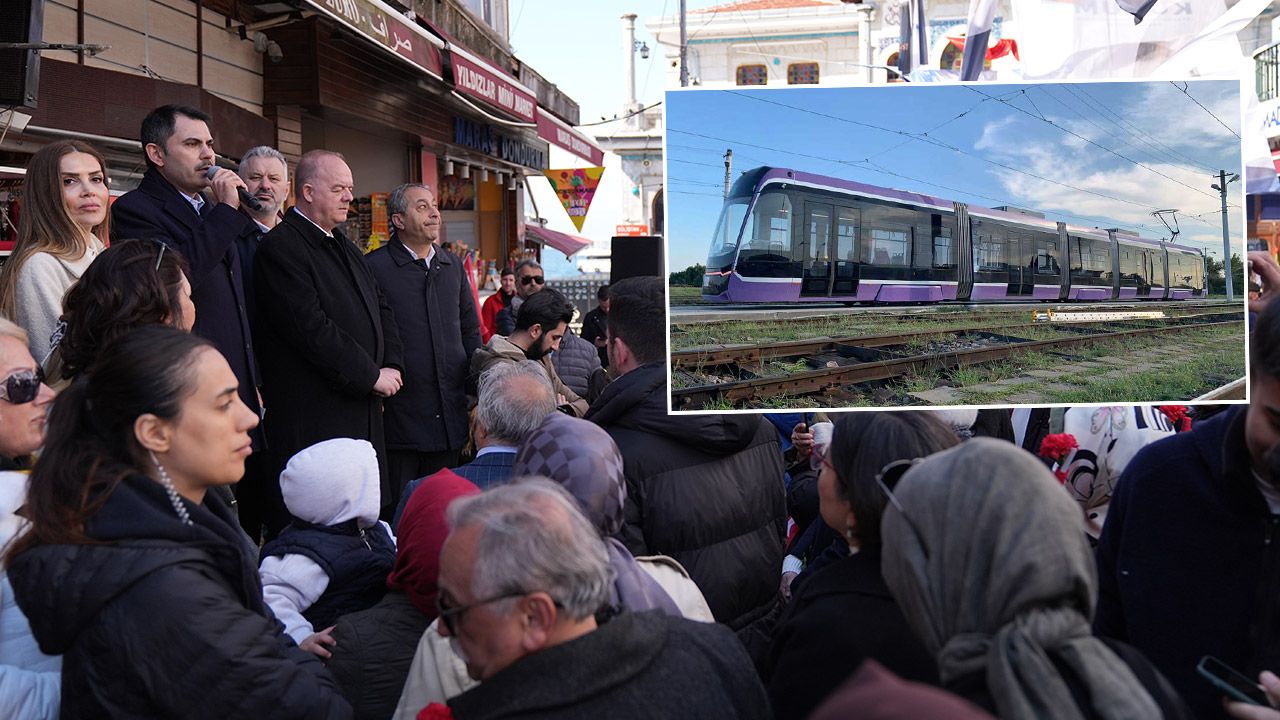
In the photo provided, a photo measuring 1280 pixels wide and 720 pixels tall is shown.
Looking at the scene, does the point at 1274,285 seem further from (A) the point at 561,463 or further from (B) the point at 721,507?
(A) the point at 561,463

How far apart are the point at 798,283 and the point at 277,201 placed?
3.07 metres

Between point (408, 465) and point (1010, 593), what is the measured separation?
13.6 feet

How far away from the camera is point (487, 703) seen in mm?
1702

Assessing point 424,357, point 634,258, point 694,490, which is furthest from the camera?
point 634,258

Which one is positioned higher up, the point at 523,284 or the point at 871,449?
the point at 523,284

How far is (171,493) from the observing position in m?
2.10

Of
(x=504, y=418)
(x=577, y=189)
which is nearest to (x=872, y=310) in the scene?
(x=504, y=418)

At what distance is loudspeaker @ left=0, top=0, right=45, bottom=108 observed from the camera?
4.88m

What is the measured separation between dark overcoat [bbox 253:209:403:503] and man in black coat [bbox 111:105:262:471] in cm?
19

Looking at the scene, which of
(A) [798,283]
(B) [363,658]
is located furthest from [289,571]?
(A) [798,283]

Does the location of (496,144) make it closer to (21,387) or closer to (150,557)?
(21,387)

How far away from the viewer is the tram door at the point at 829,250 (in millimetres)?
2699

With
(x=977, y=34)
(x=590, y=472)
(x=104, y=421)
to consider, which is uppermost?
(x=977, y=34)

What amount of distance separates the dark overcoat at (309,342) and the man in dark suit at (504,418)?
137 centimetres
